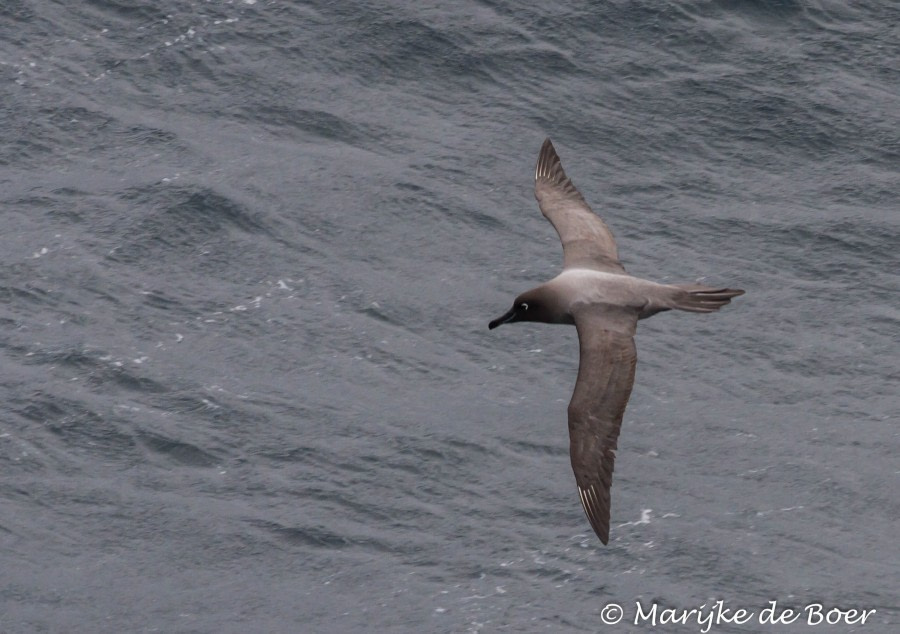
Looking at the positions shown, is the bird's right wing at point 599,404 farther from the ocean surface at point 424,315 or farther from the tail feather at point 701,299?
the ocean surface at point 424,315

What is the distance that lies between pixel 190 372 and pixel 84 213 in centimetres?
542

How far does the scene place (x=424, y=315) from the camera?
38.9m

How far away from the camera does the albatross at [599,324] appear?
78.3ft

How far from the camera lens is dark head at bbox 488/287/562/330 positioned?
25250 millimetres

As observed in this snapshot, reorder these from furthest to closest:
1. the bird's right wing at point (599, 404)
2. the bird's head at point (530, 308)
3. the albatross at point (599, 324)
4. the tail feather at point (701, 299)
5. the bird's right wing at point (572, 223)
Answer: the bird's right wing at point (572, 223)
the bird's head at point (530, 308)
the tail feather at point (701, 299)
the albatross at point (599, 324)
the bird's right wing at point (599, 404)

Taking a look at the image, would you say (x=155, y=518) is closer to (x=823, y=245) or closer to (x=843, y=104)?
(x=823, y=245)

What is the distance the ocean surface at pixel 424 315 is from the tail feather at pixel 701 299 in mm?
9914

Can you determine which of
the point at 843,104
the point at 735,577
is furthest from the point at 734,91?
the point at 735,577

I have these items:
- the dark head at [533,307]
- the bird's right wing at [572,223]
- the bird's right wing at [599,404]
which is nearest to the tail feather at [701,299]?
the bird's right wing at [599,404]

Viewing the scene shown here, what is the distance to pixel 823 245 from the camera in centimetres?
4059

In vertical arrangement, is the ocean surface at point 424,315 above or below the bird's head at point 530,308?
below

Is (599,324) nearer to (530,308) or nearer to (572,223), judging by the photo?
(530,308)

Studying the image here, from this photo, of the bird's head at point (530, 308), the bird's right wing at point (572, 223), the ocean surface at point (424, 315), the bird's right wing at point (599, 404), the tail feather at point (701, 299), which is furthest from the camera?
the ocean surface at point (424, 315)

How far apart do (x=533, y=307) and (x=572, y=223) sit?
121 inches
